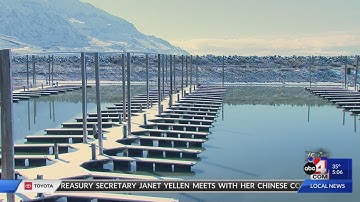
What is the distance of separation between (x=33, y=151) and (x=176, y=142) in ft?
15.1

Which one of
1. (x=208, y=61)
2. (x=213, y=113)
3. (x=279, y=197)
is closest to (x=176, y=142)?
(x=279, y=197)

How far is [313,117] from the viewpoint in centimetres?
2642

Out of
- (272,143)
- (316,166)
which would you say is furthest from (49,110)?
(316,166)

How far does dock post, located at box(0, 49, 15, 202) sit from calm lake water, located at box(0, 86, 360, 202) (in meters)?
4.30

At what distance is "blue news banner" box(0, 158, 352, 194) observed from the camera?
602cm

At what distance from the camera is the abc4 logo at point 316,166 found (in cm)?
602

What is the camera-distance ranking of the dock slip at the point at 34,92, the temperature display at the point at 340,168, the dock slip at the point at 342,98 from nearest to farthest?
the temperature display at the point at 340,168, the dock slip at the point at 342,98, the dock slip at the point at 34,92

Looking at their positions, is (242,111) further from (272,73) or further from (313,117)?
(272,73)

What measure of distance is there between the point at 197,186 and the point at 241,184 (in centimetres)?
55

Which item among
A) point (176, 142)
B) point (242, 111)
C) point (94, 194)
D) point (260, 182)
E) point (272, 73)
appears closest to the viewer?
point (260, 182)

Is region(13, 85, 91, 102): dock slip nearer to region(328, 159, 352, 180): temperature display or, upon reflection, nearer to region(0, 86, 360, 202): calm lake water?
region(0, 86, 360, 202): calm lake water

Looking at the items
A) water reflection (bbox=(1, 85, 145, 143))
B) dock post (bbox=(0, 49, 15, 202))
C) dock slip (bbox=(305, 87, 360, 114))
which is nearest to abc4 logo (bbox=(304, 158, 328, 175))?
dock post (bbox=(0, 49, 15, 202))

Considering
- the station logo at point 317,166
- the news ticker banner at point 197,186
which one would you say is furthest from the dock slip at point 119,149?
the station logo at point 317,166

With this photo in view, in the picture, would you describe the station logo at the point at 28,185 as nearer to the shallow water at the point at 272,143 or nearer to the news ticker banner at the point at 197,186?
the news ticker banner at the point at 197,186
